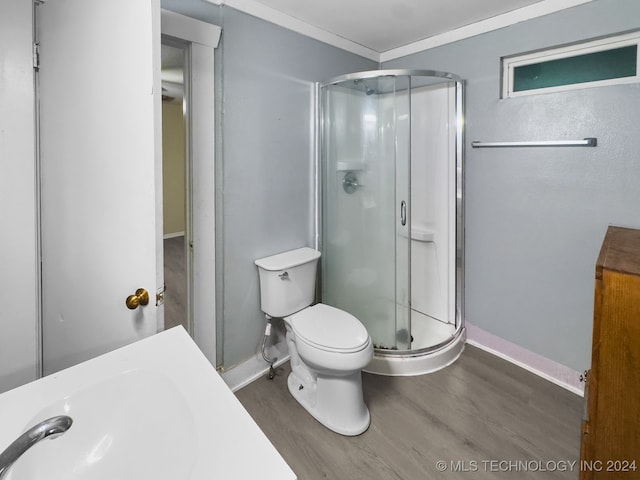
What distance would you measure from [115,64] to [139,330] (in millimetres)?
842

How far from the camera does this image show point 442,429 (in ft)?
5.50

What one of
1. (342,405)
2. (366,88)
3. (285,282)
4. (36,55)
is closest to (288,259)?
(285,282)

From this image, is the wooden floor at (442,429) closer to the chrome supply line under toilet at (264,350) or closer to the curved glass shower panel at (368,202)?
the chrome supply line under toilet at (264,350)

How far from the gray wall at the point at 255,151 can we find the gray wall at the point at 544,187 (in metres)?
1.09

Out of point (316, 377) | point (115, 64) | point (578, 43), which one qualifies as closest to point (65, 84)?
point (115, 64)

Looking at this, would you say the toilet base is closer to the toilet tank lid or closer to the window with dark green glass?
the toilet tank lid

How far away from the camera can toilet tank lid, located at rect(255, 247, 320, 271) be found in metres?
1.97

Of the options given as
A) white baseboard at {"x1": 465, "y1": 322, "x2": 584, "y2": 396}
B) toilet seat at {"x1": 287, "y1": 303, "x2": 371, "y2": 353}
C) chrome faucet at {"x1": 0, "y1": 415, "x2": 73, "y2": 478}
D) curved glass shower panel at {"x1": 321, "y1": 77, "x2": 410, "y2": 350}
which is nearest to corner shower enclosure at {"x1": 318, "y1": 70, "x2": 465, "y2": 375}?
curved glass shower panel at {"x1": 321, "y1": 77, "x2": 410, "y2": 350}

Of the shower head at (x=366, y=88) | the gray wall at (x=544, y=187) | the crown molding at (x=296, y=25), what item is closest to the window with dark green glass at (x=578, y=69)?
the gray wall at (x=544, y=187)

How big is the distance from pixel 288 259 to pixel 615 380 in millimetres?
1564

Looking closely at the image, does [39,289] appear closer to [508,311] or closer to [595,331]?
[595,331]

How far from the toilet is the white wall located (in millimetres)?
1083

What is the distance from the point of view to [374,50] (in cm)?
264

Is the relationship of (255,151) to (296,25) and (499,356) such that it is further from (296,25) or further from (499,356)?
(499,356)
